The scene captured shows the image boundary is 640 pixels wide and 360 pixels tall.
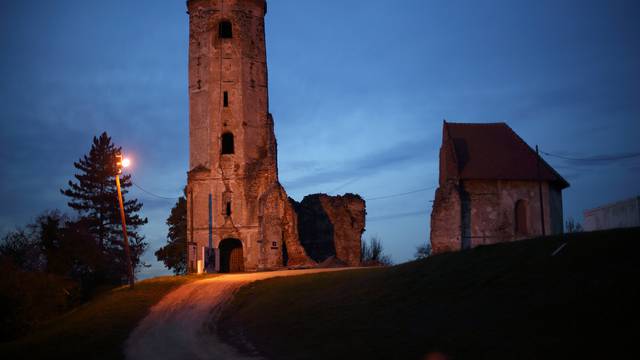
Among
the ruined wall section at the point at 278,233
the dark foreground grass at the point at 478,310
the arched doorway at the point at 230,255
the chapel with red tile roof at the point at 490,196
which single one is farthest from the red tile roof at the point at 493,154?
the dark foreground grass at the point at 478,310

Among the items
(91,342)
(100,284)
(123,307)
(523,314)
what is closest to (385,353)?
(523,314)

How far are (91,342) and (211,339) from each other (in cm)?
402

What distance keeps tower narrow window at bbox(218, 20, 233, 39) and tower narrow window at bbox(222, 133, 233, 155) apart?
6544mm

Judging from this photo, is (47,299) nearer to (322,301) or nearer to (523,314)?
(322,301)

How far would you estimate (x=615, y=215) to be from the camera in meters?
27.3

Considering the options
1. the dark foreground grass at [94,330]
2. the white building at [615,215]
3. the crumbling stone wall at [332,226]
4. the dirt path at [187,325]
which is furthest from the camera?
the crumbling stone wall at [332,226]

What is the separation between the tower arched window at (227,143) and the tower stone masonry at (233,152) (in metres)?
0.07

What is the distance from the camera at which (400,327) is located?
17.1 meters

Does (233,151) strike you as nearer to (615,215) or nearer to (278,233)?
(278,233)

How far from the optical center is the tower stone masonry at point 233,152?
140 feet

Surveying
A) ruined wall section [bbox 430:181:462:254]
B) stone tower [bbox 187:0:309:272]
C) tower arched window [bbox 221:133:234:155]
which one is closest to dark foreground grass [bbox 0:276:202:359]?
stone tower [bbox 187:0:309:272]

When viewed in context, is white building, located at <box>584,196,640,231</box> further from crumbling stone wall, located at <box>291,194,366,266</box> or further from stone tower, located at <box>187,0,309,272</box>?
crumbling stone wall, located at <box>291,194,366,266</box>

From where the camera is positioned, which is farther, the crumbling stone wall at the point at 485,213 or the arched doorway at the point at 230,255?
the arched doorway at the point at 230,255

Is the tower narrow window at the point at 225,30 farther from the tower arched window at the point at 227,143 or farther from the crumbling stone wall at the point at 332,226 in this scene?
the crumbling stone wall at the point at 332,226
